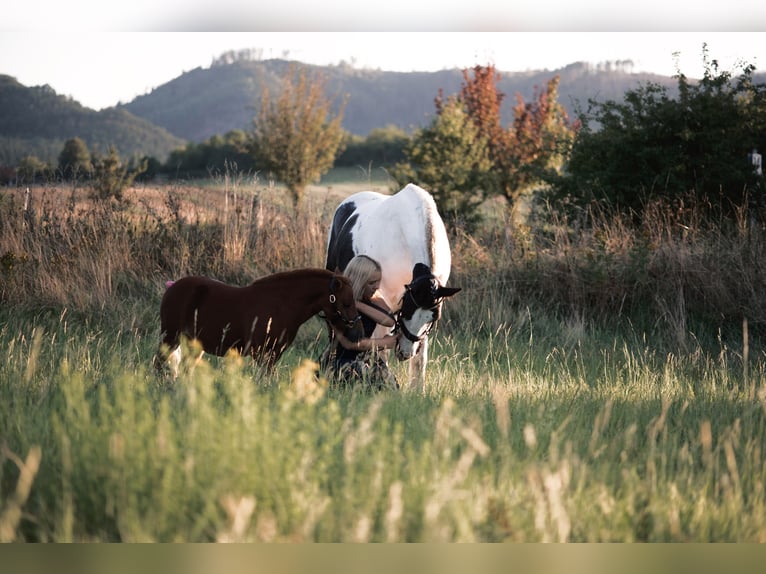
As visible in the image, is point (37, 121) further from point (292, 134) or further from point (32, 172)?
point (292, 134)

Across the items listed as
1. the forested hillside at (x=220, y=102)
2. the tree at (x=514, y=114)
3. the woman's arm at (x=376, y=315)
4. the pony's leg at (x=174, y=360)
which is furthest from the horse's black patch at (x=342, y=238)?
the tree at (x=514, y=114)

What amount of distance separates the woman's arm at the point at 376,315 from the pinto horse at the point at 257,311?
0.12m

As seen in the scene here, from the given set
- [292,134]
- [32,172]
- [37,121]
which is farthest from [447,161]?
[292,134]

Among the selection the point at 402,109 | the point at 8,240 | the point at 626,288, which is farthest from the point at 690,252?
the point at 402,109

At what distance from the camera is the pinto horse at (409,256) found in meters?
5.25

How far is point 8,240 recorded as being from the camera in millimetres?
9391

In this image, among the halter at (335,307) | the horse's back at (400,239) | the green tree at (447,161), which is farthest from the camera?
the green tree at (447,161)

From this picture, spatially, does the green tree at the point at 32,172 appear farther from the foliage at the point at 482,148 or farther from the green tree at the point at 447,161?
the green tree at the point at 447,161

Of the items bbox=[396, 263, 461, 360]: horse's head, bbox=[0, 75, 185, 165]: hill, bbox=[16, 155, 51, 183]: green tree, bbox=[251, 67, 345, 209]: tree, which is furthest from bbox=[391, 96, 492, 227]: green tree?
bbox=[396, 263, 461, 360]: horse's head

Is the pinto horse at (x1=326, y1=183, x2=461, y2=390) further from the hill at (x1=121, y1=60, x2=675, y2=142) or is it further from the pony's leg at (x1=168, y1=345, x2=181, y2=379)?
the hill at (x1=121, y1=60, x2=675, y2=142)

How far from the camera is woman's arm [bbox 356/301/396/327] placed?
5258 millimetres

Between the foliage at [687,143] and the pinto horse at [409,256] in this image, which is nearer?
the pinto horse at [409,256]

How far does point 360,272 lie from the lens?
5379mm

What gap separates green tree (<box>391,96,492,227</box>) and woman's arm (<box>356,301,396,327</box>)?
656 inches
